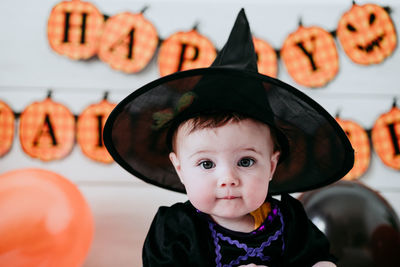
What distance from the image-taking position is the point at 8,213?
3.69 feet

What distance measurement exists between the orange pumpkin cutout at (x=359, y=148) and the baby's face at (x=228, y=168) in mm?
1201

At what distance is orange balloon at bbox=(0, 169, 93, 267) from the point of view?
110 centimetres

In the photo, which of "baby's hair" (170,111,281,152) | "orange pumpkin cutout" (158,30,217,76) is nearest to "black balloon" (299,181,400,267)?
"baby's hair" (170,111,281,152)

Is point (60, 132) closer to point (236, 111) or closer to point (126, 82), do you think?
point (126, 82)

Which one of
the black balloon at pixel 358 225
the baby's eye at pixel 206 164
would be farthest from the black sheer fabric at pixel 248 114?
the black balloon at pixel 358 225

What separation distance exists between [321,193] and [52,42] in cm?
140

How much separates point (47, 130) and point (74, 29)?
0.51 m

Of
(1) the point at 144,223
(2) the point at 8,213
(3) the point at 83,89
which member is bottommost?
(1) the point at 144,223

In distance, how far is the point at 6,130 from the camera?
5.72 feet

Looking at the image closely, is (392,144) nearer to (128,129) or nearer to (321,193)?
(321,193)

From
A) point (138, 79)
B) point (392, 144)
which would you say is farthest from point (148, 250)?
point (392, 144)

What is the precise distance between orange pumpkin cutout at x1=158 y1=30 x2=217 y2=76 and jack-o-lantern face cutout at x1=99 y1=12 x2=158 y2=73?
3.1 inches

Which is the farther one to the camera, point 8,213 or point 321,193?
point 321,193

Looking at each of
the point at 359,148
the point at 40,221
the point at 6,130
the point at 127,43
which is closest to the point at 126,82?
the point at 127,43
